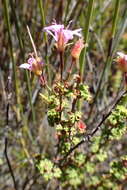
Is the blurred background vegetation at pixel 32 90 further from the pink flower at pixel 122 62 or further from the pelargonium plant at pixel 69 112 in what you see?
the pink flower at pixel 122 62

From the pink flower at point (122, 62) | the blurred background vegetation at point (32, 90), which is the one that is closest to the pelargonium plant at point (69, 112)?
the pink flower at point (122, 62)

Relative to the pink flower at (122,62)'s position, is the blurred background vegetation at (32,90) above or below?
below

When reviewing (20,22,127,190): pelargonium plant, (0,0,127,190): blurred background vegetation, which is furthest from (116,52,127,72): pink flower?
(0,0,127,190): blurred background vegetation

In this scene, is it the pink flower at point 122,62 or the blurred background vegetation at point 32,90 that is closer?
the pink flower at point 122,62

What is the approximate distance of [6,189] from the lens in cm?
178

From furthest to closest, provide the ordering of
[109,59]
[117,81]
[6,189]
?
[117,81], [6,189], [109,59]

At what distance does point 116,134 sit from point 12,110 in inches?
33.1

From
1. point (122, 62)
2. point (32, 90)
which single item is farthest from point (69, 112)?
point (32, 90)

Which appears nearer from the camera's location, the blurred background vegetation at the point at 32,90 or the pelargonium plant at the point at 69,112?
the pelargonium plant at the point at 69,112

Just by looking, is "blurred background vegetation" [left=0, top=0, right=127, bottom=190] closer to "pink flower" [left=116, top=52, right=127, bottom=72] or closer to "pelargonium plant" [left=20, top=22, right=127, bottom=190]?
"pelargonium plant" [left=20, top=22, right=127, bottom=190]

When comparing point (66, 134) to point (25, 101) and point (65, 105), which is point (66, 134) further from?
point (25, 101)

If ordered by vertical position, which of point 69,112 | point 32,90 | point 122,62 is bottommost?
point 32,90

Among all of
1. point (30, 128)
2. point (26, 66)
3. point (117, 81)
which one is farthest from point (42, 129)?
point (26, 66)

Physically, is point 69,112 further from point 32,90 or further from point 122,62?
point 32,90
